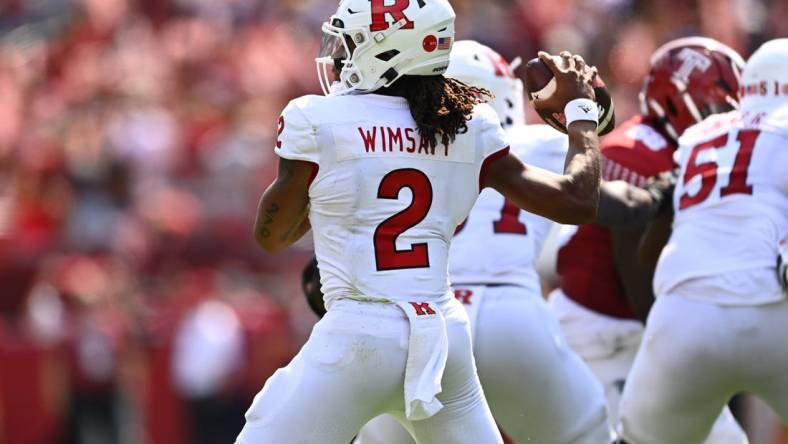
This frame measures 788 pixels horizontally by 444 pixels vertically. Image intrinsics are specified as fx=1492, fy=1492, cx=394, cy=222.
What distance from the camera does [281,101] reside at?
42.4 ft

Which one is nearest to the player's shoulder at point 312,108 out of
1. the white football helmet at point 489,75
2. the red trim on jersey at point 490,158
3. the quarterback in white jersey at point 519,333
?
the red trim on jersey at point 490,158

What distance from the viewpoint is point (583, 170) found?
4.56 meters

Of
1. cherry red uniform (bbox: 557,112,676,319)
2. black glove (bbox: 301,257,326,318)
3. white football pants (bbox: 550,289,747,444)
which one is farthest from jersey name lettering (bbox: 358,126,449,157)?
white football pants (bbox: 550,289,747,444)

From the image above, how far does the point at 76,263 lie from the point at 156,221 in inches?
31.3

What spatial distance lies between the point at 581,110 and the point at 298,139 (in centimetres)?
91

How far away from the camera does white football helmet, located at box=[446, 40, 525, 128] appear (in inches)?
233

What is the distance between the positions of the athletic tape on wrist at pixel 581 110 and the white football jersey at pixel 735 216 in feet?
3.75

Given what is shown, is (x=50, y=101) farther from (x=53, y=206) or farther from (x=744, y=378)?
(x=744, y=378)

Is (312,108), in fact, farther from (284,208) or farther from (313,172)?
(284,208)

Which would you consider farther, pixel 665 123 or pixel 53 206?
pixel 53 206

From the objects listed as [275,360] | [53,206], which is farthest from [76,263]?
[275,360]

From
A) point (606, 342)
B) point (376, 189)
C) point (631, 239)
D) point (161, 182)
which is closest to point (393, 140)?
point (376, 189)

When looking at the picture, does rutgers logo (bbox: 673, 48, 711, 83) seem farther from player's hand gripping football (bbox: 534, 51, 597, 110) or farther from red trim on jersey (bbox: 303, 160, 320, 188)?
red trim on jersey (bbox: 303, 160, 320, 188)

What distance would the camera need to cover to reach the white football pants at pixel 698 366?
543 centimetres
